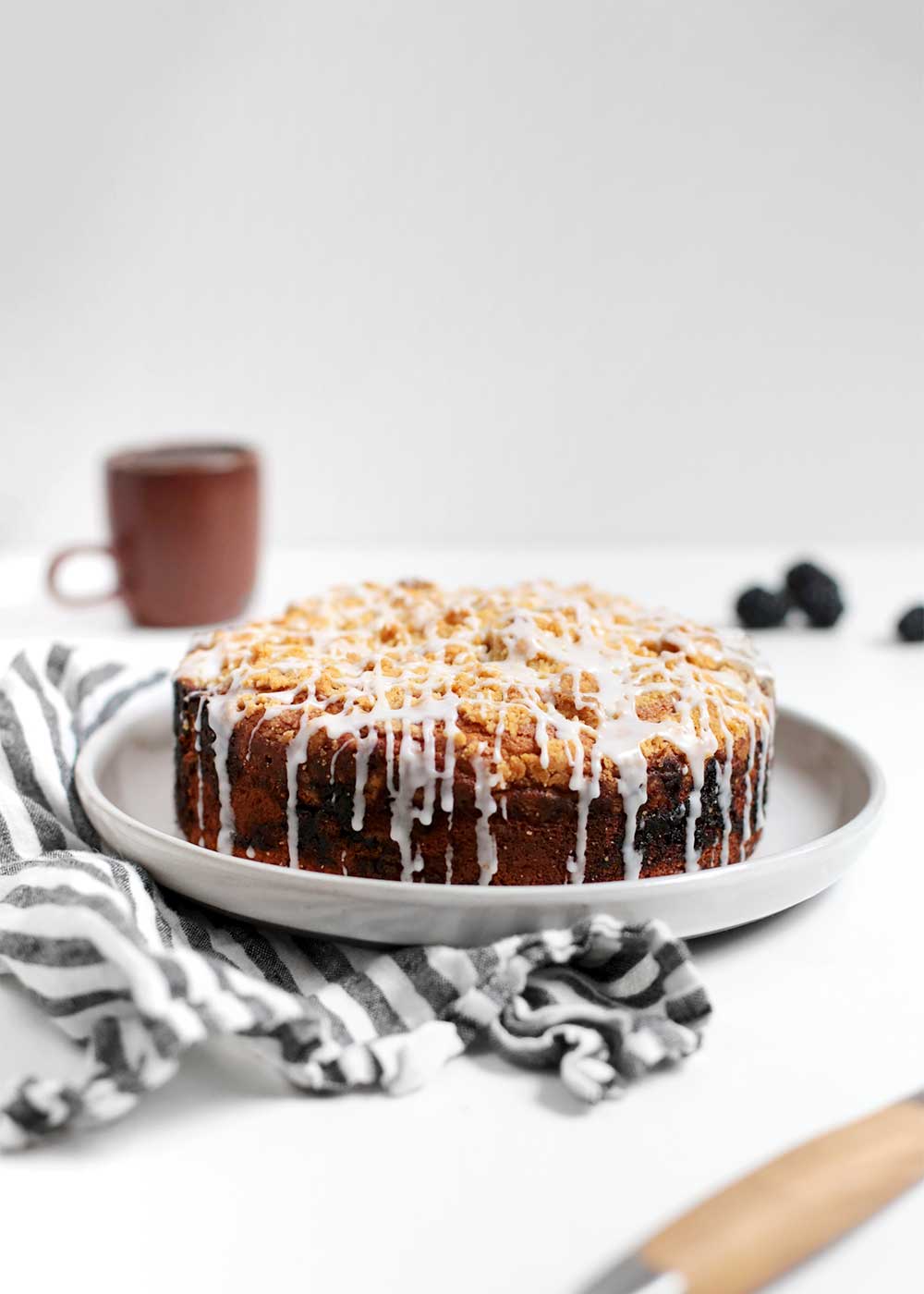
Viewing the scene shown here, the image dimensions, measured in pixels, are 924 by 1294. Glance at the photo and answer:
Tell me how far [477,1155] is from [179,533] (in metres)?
1.59

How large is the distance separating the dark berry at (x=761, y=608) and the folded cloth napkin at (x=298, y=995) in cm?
135

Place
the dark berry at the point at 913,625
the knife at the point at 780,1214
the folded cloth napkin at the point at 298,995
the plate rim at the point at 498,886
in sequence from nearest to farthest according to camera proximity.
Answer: the knife at the point at 780,1214 → the folded cloth napkin at the point at 298,995 → the plate rim at the point at 498,886 → the dark berry at the point at 913,625

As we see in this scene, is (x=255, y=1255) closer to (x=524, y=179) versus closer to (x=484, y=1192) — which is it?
(x=484, y=1192)

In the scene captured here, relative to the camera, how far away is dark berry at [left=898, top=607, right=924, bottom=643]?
7.29 feet

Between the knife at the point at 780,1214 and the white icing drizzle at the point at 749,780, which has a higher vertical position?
the white icing drizzle at the point at 749,780

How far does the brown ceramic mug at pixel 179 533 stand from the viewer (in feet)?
7.38

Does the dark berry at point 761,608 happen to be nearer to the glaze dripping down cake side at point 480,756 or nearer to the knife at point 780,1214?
the glaze dripping down cake side at point 480,756

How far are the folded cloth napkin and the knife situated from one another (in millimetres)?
146

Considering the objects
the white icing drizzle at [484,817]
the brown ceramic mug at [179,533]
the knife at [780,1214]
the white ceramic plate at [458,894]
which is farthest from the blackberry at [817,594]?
the knife at [780,1214]

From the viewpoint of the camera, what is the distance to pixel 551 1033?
946mm

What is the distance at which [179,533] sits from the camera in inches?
89.4

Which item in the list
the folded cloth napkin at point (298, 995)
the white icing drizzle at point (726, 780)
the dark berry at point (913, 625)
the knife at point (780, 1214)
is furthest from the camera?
the dark berry at point (913, 625)

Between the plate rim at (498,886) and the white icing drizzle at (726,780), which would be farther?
the white icing drizzle at (726,780)

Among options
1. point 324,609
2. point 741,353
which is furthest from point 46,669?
point 741,353
